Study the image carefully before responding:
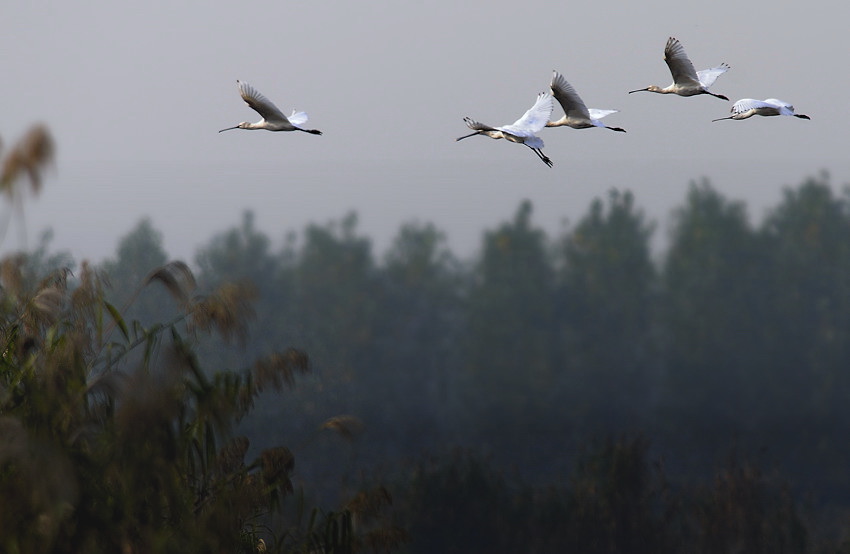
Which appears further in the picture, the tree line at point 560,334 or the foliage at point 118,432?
the tree line at point 560,334

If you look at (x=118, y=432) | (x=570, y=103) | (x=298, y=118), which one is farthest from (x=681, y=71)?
(x=118, y=432)

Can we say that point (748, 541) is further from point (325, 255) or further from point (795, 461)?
point (325, 255)

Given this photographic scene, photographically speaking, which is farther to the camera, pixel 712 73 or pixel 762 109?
pixel 712 73

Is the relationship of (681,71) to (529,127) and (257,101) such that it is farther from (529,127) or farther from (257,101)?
(257,101)

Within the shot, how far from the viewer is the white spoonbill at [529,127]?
5355mm

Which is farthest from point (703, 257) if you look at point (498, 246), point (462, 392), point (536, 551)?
point (536, 551)

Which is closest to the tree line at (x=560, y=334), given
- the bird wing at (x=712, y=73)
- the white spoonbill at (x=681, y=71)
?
the bird wing at (x=712, y=73)

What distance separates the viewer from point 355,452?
21.4m

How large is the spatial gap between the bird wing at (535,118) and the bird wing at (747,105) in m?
0.91

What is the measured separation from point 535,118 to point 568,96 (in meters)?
0.24

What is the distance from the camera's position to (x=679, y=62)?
6.00 m

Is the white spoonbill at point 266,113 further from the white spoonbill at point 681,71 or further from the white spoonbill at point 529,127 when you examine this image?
the white spoonbill at point 681,71

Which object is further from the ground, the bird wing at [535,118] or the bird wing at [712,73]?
the bird wing at [712,73]

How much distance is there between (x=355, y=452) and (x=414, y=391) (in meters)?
5.35
